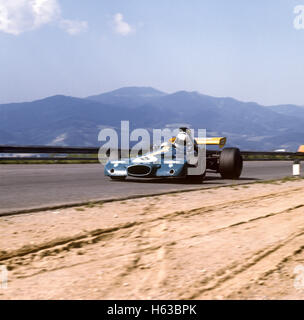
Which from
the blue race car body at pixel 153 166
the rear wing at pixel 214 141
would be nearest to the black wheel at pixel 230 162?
the rear wing at pixel 214 141

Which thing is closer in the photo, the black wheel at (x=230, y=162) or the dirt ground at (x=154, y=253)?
the dirt ground at (x=154, y=253)

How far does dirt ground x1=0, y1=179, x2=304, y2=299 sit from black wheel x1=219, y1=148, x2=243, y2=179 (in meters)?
5.15

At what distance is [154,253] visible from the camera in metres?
4.08

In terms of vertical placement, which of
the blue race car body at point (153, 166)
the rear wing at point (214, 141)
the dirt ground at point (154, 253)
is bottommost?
the dirt ground at point (154, 253)

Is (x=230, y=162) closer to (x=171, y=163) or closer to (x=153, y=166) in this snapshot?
(x=171, y=163)

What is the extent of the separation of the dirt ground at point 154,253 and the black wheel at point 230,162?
16.9 feet

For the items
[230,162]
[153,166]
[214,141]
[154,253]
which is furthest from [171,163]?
[154,253]

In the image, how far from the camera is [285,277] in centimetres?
347

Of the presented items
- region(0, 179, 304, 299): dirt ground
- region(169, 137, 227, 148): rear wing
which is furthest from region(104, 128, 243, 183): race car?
region(0, 179, 304, 299): dirt ground

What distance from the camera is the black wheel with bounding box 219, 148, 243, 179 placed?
472 inches

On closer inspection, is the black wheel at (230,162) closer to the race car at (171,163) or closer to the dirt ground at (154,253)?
the race car at (171,163)

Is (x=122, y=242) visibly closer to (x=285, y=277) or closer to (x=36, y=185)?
(x=285, y=277)

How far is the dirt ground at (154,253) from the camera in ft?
10.3
